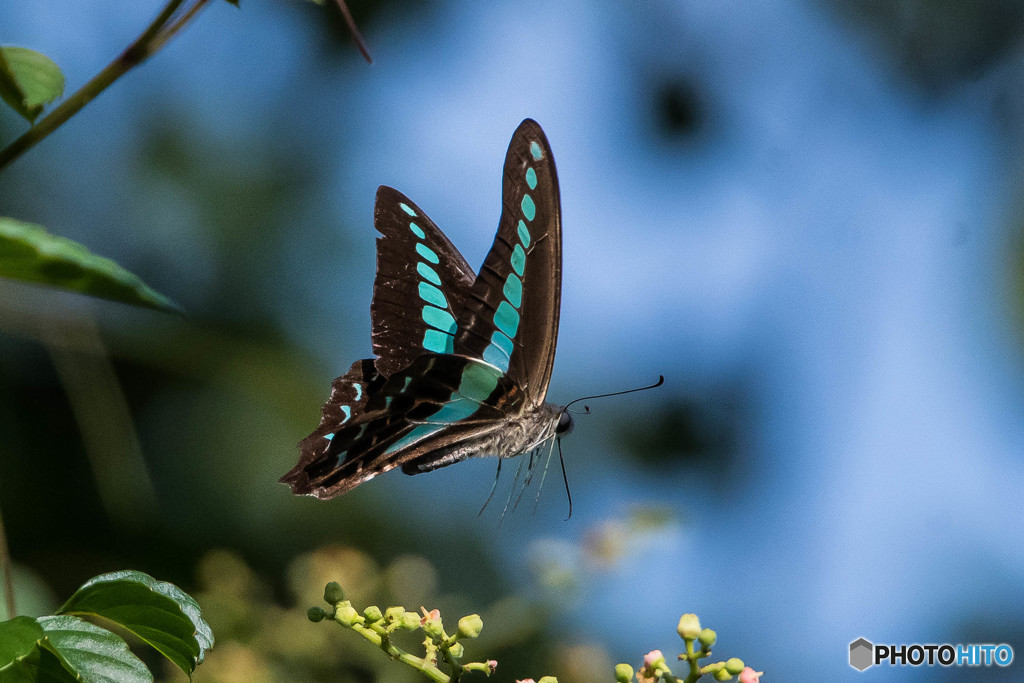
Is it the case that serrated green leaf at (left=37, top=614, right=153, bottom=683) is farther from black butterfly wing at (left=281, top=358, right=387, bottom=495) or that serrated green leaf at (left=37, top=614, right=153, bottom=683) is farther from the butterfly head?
the butterfly head

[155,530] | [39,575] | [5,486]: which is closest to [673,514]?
[155,530]

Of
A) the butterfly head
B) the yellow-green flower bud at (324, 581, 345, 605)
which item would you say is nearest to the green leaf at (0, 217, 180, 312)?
the yellow-green flower bud at (324, 581, 345, 605)

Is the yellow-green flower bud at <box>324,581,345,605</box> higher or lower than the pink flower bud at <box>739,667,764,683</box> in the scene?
higher

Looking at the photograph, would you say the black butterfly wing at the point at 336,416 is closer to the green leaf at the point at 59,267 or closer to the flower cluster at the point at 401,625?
the flower cluster at the point at 401,625

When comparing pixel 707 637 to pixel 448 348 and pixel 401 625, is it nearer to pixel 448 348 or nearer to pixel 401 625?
pixel 401 625

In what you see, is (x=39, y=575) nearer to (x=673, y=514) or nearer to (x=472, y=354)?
(x=472, y=354)
